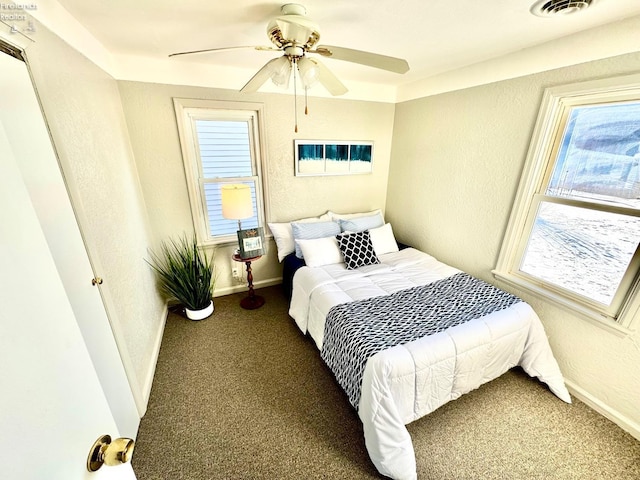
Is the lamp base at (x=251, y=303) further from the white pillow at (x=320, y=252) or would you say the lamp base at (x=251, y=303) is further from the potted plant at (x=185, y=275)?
the white pillow at (x=320, y=252)

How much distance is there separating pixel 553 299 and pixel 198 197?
3.07 m

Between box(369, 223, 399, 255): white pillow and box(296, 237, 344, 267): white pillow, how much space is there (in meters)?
0.45

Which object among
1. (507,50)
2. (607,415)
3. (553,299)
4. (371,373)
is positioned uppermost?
(507,50)

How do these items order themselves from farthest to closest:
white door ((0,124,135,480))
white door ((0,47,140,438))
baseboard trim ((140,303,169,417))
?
1. baseboard trim ((140,303,169,417))
2. white door ((0,47,140,438))
3. white door ((0,124,135,480))

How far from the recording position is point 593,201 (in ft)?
5.42

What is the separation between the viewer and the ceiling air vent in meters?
1.22

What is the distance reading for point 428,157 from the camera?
271cm

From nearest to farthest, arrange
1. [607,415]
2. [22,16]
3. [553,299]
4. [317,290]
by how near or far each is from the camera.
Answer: [22,16], [607,415], [553,299], [317,290]

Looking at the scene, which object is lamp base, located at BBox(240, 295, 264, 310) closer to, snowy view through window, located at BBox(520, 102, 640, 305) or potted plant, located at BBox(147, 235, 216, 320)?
potted plant, located at BBox(147, 235, 216, 320)

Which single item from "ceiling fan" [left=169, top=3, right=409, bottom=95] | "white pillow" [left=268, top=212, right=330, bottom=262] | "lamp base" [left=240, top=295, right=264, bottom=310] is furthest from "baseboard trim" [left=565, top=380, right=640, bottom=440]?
"lamp base" [left=240, top=295, right=264, bottom=310]

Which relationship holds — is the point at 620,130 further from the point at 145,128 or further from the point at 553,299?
the point at 145,128

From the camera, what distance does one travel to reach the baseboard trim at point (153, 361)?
1.71 m

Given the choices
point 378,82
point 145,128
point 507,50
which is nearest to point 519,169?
point 507,50

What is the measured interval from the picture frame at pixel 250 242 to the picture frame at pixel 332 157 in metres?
0.81
